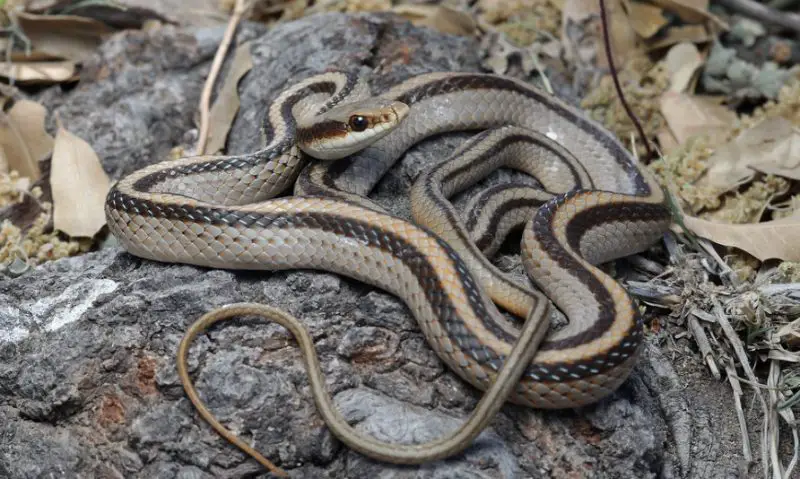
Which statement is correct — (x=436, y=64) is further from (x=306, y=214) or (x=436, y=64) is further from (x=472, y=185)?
(x=306, y=214)

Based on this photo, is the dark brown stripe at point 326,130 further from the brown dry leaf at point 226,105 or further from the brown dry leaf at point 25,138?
the brown dry leaf at point 25,138

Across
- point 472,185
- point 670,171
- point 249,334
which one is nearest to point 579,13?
point 670,171

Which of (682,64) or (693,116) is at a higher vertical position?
(682,64)

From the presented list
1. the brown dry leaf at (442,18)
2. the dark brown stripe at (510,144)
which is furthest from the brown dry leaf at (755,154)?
the brown dry leaf at (442,18)

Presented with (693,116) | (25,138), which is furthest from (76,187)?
(693,116)

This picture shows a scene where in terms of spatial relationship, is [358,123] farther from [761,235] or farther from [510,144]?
[761,235]

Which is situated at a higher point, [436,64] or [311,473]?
[436,64]
